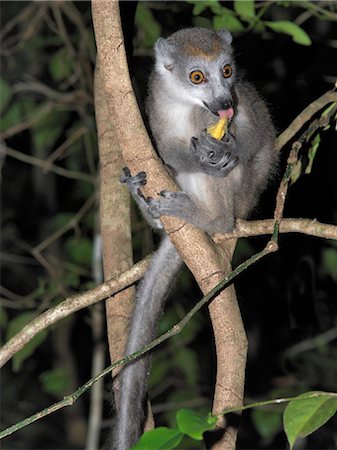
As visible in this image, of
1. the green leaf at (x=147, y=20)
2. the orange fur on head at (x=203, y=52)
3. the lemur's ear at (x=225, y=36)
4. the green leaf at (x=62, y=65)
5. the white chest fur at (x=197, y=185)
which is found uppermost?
the green leaf at (x=62, y=65)

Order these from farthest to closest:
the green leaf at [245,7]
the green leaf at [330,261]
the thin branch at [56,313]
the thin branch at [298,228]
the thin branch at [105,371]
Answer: the green leaf at [330,261] < the green leaf at [245,7] < the thin branch at [56,313] < the thin branch at [298,228] < the thin branch at [105,371]

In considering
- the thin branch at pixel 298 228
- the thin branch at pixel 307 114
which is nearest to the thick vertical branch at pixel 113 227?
the thin branch at pixel 298 228

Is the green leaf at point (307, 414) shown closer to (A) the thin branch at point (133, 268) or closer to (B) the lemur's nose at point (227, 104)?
(A) the thin branch at point (133, 268)

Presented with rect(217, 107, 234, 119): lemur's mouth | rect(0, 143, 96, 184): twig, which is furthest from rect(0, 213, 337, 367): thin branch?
rect(0, 143, 96, 184): twig

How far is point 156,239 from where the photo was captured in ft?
18.9

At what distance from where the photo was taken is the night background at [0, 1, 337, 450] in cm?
461

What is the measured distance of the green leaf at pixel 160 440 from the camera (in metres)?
1.38

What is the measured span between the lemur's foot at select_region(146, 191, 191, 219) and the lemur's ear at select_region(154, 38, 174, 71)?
89 cm

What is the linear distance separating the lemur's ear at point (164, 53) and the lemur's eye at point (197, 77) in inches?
5.2

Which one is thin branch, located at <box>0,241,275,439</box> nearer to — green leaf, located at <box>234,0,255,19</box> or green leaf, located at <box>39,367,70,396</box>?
green leaf, located at <box>234,0,255,19</box>

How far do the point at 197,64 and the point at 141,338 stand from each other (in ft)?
4.34

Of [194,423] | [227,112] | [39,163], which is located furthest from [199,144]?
[39,163]

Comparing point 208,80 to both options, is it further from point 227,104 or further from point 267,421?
point 267,421

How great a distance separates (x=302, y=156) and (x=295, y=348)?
2418 mm
